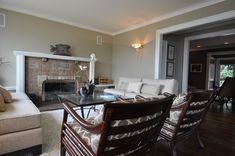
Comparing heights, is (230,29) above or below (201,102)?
above

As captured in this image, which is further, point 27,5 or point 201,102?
point 27,5

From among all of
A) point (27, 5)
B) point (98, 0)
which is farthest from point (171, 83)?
point (27, 5)

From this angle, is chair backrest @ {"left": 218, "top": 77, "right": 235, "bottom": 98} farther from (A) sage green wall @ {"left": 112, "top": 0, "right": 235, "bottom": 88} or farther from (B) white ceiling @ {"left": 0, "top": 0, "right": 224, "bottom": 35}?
(B) white ceiling @ {"left": 0, "top": 0, "right": 224, "bottom": 35}

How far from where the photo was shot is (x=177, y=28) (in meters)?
3.86

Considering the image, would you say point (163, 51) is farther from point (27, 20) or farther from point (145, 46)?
point (27, 20)

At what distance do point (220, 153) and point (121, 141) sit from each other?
67.3 inches

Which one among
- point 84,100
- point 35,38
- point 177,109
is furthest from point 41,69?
point 177,109

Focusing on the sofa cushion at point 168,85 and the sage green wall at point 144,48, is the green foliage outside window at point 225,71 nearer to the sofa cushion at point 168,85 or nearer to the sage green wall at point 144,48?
the sage green wall at point 144,48

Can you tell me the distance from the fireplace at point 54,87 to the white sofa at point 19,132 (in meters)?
2.94

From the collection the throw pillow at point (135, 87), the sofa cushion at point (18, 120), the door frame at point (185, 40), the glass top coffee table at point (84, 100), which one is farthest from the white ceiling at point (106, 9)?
the sofa cushion at point (18, 120)

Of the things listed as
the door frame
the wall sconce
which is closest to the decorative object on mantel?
the wall sconce

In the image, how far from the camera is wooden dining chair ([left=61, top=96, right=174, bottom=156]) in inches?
33.7

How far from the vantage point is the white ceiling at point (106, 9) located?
344 cm

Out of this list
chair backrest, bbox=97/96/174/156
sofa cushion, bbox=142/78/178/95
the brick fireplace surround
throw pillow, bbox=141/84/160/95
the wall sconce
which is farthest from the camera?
the wall sconce
